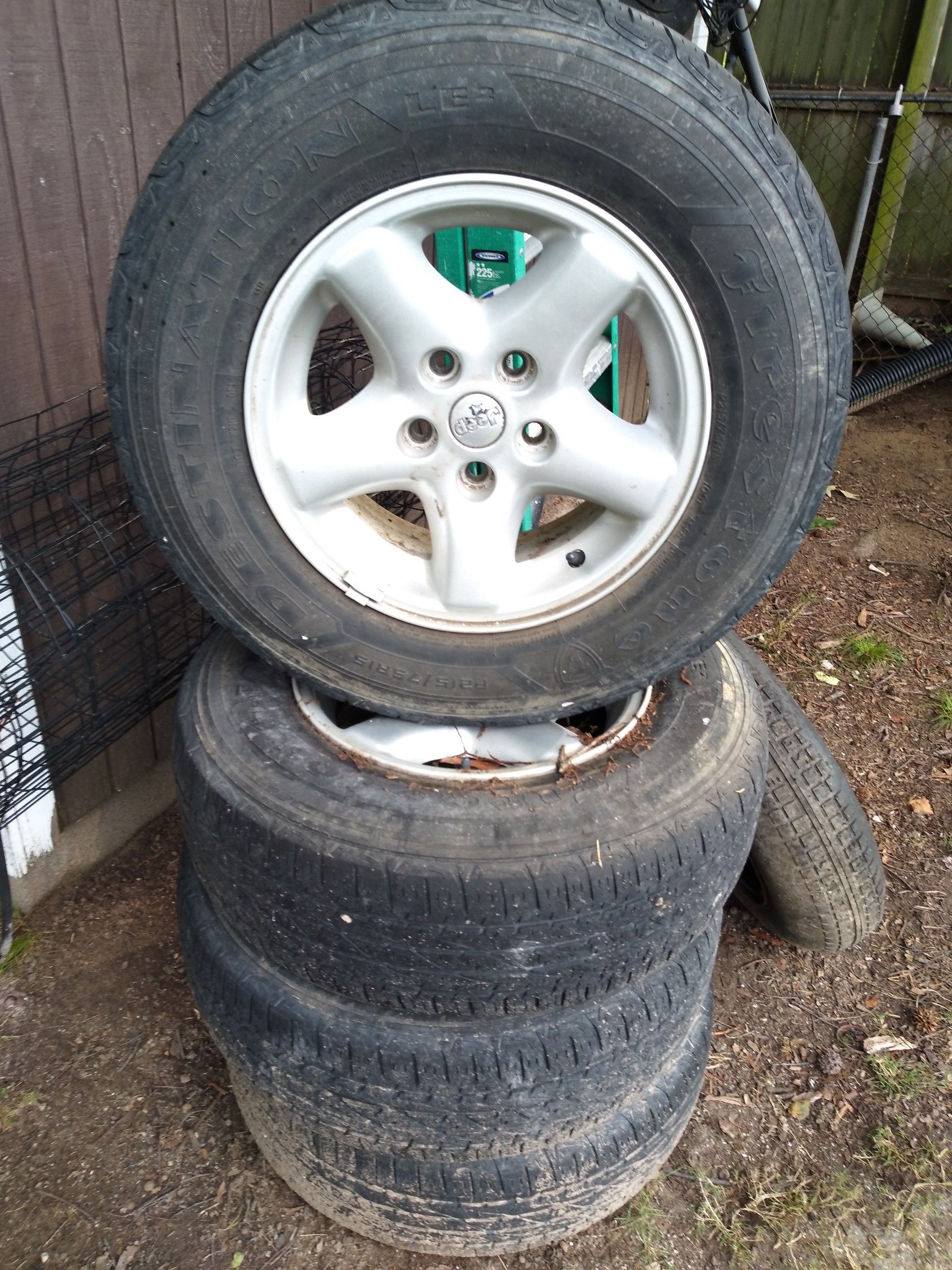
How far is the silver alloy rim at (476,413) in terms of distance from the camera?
1.44 m

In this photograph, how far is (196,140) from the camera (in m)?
1.38

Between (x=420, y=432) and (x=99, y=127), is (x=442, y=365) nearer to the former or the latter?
(x=420, y=432)

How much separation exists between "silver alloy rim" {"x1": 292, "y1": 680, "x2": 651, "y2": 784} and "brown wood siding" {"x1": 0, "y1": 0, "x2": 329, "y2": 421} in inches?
45.9

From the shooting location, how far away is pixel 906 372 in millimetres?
6492

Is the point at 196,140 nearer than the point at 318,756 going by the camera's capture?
Yes

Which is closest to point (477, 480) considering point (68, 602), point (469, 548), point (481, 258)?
point (469, 548)

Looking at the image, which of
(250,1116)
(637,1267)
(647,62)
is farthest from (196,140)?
(637,1267)

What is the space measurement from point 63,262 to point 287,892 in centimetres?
168

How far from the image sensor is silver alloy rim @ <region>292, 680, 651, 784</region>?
1695 mm

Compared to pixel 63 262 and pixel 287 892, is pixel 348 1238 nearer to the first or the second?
pixel 287 892

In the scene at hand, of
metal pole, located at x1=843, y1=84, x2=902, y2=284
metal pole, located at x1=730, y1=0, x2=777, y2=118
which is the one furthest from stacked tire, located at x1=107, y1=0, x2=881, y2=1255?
metal pole, located at x1=843, y1=84, x2=902, y2=284

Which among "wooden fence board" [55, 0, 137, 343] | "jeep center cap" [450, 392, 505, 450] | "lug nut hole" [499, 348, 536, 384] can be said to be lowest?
"jeep center cap" [450, 392, 505, 450]

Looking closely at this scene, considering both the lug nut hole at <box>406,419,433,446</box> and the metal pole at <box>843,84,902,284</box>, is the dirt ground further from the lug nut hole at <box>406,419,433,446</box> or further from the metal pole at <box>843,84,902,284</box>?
the metal pole at <box>843,84,902,284</box>

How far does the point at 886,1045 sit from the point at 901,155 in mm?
6369
